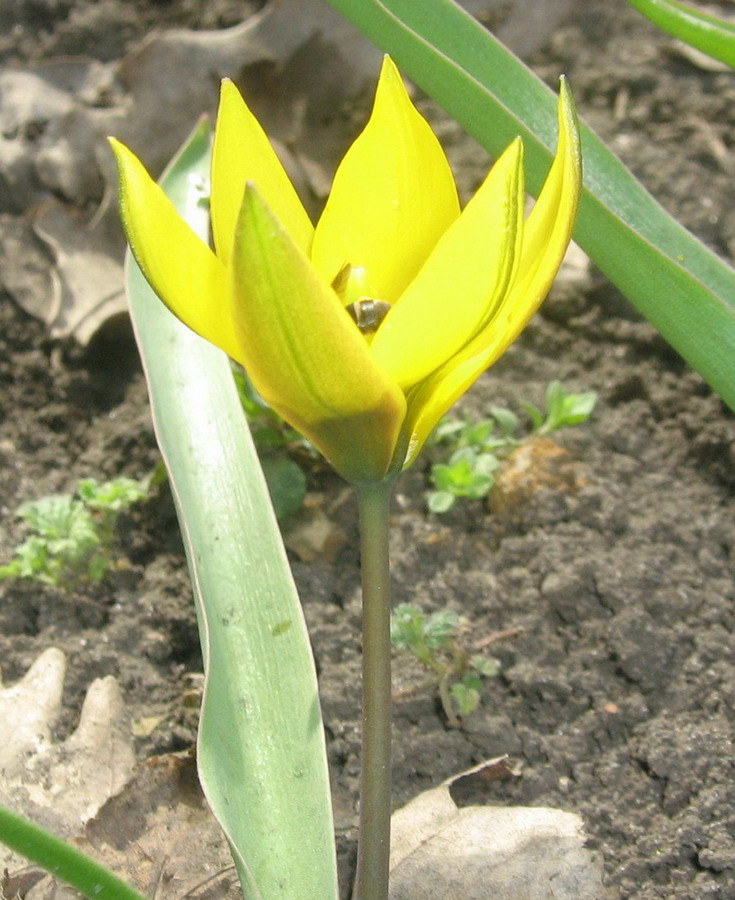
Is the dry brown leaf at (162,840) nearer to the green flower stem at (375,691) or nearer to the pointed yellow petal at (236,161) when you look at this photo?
the green flower stem at (375,691)

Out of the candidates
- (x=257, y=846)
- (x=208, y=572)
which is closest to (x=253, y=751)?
(x=257, y=846)

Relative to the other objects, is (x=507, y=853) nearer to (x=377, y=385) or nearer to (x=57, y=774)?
(x=57, y=774)

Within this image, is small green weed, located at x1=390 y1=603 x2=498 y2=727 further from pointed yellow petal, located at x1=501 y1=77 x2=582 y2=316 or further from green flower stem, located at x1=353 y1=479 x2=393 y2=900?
pointed yellow petal, located at x1=501 y1=77 x2=582 y2=316

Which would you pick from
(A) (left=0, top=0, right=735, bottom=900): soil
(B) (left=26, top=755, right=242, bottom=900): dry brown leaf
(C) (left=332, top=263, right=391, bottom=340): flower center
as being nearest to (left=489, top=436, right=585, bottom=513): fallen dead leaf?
(A) (left=0, top=0, right=735, bottom=900): soil

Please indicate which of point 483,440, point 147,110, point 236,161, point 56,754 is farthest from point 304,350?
point 147,110

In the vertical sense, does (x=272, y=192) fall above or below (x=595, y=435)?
above

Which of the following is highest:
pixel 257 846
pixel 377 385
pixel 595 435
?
pixel 377 385

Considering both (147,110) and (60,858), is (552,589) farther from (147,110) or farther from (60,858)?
(147,110)
